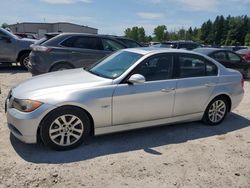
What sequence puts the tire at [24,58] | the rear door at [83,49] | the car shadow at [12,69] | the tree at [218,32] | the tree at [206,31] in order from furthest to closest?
the tree at [206,31] → the tree at [218,32] → the tire at [24,58] → the car shadow at [12,69] → the rear door at [83,49]

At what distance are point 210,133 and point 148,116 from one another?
51.2 inches

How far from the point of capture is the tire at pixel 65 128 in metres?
4.09

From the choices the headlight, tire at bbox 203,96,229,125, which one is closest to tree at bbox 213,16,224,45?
tire at bbox 203,96,229,125

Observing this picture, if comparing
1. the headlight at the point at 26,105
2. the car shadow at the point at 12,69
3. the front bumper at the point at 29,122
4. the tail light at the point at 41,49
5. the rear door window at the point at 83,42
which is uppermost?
the rear door window at the point at 83,42

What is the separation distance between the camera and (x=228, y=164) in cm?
416

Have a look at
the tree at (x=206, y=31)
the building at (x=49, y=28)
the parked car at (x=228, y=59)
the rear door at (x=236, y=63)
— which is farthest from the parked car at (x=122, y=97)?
the tree at (x=206, y=31)

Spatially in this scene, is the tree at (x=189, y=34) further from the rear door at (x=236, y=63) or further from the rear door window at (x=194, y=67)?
the rear door window at (x=194, y=67)

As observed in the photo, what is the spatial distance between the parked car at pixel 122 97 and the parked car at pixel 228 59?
5.77m

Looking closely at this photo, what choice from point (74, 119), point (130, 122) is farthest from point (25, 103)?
point (130, 122)

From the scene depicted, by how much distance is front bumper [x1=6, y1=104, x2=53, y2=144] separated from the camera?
398 centimetres

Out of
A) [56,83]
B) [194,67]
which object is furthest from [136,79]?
[194,67]

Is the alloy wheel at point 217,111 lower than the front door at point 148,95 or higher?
lower

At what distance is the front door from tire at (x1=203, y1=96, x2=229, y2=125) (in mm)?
990

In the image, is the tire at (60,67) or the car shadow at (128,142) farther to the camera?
the tire at (60,67)
